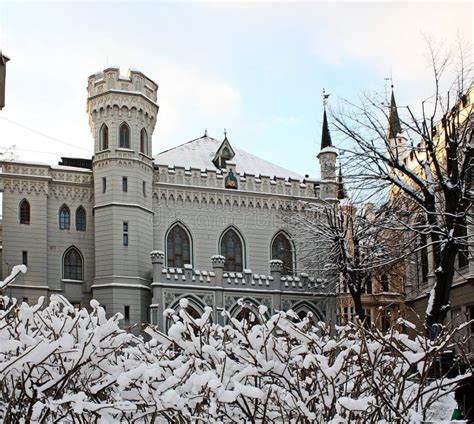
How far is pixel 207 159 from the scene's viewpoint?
36.1 m

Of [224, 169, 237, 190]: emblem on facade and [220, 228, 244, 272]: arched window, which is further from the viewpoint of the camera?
[224, 169, 237, 190]: emblem on facade

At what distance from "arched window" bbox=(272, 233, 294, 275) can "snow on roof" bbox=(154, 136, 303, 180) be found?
3.30 metres

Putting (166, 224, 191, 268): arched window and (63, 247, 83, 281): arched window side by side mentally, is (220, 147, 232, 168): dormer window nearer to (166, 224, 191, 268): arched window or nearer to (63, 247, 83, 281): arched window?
(166, 224, 191, 268): arched window

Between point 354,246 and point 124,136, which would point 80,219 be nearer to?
point 124,136

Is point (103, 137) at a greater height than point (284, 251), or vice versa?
point (103, 137)

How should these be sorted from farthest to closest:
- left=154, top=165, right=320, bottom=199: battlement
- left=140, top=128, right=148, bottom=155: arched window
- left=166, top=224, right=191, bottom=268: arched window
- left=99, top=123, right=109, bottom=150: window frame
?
1. left=154, top=165, right=320, bottom=199: battlement
2. left=166, top=224, right=191, bottom=268: arched window
3. left=140, top=128, right=148, bottom=155: arched window
4. left=99, top=123, right=109, bottom=150: window frame

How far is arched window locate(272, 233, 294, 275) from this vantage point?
34594 mm

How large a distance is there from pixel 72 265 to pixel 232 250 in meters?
7.01

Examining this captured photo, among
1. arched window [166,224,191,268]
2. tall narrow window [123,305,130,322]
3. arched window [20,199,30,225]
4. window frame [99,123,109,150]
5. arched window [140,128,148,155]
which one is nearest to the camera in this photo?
tall narrow window [123,305,130,322]

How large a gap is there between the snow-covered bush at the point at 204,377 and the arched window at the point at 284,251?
28834 millimetres

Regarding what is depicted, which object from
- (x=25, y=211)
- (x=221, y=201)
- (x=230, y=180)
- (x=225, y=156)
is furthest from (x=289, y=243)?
(x=25, y=211)

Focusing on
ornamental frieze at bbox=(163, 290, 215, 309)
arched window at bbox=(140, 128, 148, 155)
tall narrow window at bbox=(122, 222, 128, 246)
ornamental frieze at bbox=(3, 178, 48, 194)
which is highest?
arched window at bbox=(140, 128, 148, 155)

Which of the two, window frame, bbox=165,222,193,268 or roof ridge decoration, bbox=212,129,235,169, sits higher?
roof ridge decoration, bbox=212,129,235,169

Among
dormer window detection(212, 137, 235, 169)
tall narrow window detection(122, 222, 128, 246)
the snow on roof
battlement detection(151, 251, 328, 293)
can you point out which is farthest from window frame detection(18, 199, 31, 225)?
dormer window detection(212, 137, 235, 169)
